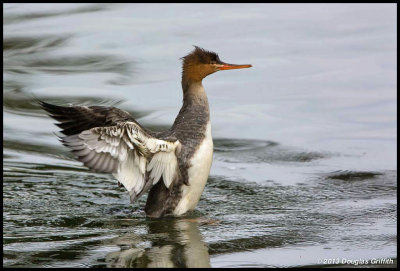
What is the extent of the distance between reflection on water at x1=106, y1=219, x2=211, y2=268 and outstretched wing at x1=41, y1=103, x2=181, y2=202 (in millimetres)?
454

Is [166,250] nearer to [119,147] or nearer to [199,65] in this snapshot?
[119,147]

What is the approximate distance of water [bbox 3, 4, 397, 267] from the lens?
6.45 metres

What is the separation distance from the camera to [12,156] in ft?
29.6

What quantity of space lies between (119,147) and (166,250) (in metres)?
1.06

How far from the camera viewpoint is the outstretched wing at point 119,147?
6.81 m

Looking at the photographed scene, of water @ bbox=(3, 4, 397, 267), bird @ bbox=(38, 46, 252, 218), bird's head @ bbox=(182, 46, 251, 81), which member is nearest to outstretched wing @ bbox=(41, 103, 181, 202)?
bird @ bbox=(38, 46, 252, 218)

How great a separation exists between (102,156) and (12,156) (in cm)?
242

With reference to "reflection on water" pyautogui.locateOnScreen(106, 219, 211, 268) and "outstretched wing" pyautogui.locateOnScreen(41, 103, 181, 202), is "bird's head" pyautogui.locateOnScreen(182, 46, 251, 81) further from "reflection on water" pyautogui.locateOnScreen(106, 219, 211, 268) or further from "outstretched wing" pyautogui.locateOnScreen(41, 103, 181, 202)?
"reflection on water" pyautogui.locateOnScreen(106, 219, 211, 268)

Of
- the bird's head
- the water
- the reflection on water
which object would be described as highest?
the bird's head

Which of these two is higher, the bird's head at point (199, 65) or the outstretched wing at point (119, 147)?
the bird's head at point (199, 65)

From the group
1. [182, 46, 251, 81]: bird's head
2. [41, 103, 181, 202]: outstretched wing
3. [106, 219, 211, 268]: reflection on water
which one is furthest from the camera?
[182, 46, 251, 81]: bird's head

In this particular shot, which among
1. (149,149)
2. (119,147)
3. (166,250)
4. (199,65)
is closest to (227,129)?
(199,65)

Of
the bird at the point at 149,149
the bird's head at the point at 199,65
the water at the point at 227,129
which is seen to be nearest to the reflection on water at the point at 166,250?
Result: the water at the point at 227,129

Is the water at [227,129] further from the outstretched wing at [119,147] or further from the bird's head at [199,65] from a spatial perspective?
the bird's head at [199,65]
